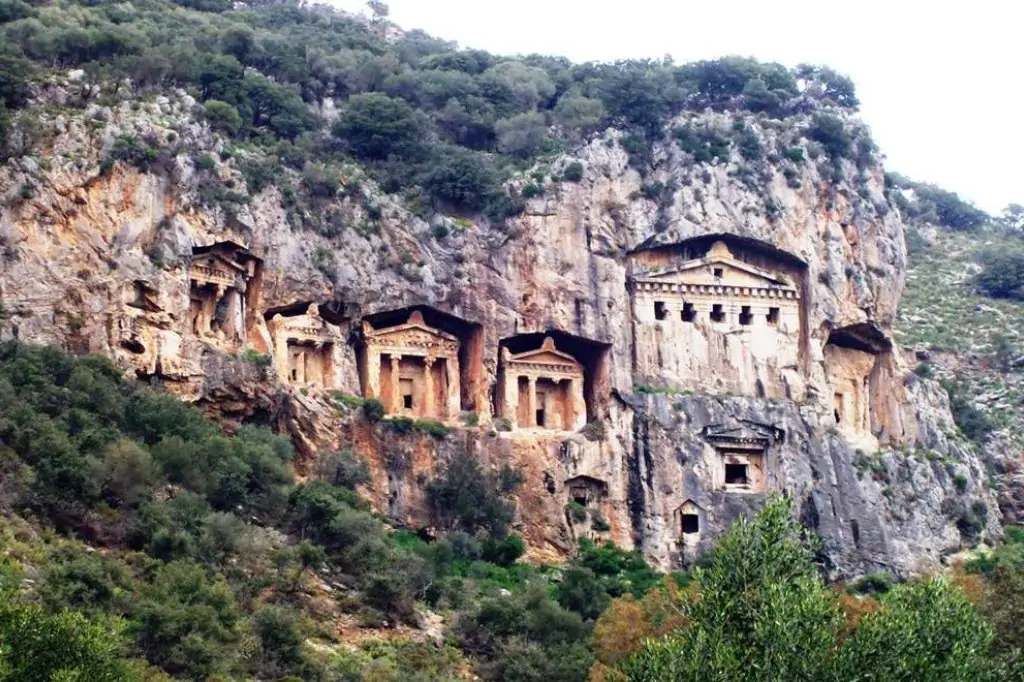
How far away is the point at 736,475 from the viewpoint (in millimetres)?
61750

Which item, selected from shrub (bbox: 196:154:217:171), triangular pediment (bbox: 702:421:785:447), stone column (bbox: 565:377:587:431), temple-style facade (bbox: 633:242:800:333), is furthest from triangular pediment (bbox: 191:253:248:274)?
triangular pediment (bbox: 702:421:785:447)

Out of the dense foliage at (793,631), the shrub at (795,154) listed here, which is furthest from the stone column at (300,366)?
the dense foliage at (793,631)

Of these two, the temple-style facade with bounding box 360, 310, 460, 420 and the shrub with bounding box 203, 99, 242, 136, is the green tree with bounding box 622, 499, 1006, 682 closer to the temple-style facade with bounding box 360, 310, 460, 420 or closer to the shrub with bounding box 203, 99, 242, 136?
the temple-style facade with bounding box 360, 310, 460, 420

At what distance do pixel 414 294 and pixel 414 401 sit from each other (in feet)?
13.1

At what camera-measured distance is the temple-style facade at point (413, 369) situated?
59.2 meters

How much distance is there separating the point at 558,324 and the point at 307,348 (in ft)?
30.1

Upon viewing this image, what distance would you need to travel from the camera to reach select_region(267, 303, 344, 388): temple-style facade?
57.0m

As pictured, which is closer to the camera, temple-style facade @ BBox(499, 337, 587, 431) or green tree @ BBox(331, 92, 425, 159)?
temple-style facade @ BBox(499, 337, 587, 431)

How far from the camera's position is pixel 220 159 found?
186 ft

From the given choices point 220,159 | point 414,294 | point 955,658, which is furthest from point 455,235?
point 955,658

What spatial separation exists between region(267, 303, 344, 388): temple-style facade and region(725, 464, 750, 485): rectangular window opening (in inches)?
581

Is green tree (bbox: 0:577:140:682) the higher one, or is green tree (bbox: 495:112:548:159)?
green tree (bbox: 495:112:548:159)

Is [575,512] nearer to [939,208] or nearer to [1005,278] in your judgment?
[1005,278]

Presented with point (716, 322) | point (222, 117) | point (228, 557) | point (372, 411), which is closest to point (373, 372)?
point (372, 411)
